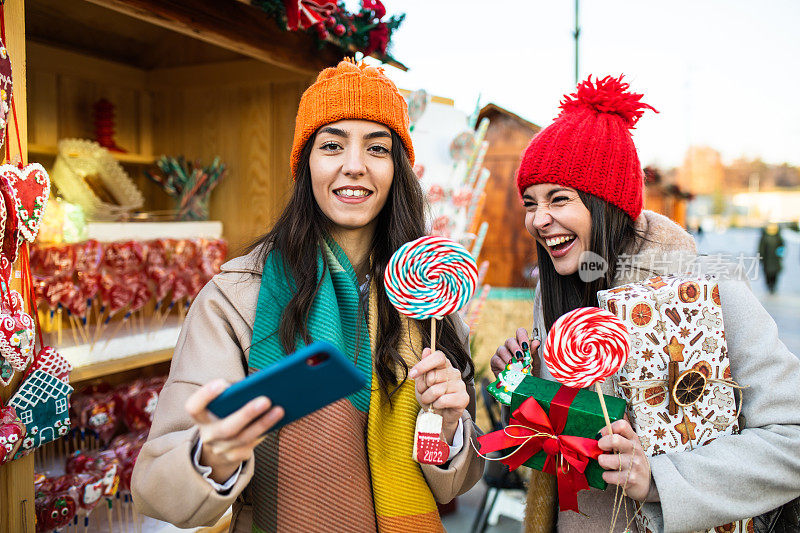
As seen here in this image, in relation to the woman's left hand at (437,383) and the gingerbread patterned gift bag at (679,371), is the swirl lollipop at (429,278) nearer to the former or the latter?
the woman's left hand at (437,383)

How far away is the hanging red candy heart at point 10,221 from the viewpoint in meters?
1.82

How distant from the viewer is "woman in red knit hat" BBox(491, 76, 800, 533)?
145 cm

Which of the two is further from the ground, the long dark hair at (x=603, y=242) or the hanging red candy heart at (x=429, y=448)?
the long dark hair at (x=603, y=242)

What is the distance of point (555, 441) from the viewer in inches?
58.7

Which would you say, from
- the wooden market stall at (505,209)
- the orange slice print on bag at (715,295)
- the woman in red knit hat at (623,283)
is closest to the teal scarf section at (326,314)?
the woman in red knit hat at (623,283)

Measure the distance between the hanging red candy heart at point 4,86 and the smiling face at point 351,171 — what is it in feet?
3.28

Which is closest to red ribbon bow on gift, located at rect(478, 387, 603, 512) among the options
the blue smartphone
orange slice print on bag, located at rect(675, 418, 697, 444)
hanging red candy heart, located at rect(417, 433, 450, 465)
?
hanging red candy heart, located at rect(417, 433, 450, 465)

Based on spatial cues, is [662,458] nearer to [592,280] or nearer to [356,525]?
[592,280]

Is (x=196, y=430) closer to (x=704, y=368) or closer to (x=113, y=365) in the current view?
(x=704, y=368)

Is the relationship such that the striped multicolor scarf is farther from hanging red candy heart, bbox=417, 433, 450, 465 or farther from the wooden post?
the wooden post

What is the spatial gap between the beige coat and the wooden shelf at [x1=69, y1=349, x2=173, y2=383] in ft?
4.69

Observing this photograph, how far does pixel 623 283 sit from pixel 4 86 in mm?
2062

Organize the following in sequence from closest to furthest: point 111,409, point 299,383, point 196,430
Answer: point 299,383 < point 196,430 < point 111,409

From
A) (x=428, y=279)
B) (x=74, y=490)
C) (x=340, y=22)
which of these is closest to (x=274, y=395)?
(x=428, y=279)
